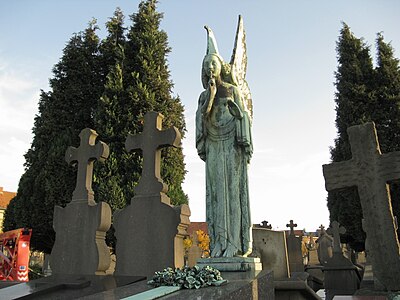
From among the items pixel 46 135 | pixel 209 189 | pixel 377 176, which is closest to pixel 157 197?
pixel 209 189

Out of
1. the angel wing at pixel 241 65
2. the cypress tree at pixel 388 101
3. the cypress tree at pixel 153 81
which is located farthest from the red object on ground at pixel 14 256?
the cypress tree at pixel 388 101

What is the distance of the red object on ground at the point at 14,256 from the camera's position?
32.0ft

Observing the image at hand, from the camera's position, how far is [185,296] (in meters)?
2.73

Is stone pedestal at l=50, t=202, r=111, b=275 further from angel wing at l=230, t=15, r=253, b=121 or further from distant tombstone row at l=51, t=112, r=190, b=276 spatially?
angel wing at l=230, t=15, r=253, b=121

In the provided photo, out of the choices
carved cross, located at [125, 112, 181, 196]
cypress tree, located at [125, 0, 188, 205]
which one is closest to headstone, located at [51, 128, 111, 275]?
carved cross, located at [125, 112, 181, 196]

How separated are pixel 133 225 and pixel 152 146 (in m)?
1.51

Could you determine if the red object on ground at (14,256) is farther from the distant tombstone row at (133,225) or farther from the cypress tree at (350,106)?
the cypress tree at (350,106)

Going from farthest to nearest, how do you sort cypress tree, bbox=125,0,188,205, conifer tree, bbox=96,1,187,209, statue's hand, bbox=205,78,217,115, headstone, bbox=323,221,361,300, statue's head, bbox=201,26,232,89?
cypress tree, bbox=125,0,188,205, conifer tree, bbox=96,1,187,209, headstone, bbox=323,221,361,300, statue's head, bbox=201,26,232,89, statue's hand, bbox=205,78,217,115

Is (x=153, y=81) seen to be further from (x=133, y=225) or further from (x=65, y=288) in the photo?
(x=65, y=288)

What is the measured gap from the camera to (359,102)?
17812 millimetres

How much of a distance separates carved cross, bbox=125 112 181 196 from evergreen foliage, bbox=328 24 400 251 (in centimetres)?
1250

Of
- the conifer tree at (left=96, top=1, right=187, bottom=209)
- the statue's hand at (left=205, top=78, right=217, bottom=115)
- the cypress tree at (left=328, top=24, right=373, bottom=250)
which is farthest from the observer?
the cypress tree at (left=328, top=24, right=373, bottom=250)

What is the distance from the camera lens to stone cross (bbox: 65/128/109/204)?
733 centimetres

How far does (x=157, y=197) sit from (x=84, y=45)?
547 inches
